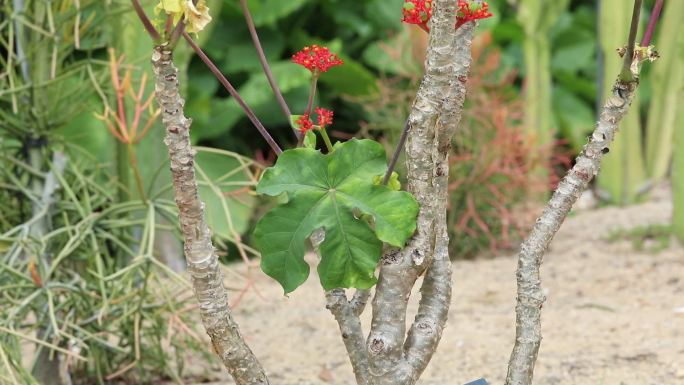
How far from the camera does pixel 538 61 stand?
3.64 m

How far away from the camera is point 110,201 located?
1728mm

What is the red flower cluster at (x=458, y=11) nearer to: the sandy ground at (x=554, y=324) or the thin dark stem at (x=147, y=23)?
the thin dark stem at (x=147, y=23)

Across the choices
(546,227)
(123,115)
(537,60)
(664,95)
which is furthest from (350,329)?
(664,95)

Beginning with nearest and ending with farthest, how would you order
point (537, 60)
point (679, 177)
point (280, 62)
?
1. point (679, 177)
2. point (537, 60)
3. point (280, 62)

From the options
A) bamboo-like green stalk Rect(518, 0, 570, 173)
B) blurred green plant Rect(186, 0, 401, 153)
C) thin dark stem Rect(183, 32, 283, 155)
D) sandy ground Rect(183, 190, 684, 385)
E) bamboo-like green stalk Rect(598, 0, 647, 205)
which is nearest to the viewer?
thin dark stem Rect(183, 32, 283, 155)

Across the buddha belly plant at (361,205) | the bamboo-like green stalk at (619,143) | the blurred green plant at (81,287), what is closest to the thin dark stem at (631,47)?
the buddha belly plant at (361,205)

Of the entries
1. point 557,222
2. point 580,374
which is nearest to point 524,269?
point 557,222

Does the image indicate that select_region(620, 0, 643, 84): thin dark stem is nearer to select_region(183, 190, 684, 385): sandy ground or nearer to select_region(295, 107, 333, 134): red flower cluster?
select_region(295, 107, 333, 134): red flower cluster

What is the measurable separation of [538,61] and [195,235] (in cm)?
291

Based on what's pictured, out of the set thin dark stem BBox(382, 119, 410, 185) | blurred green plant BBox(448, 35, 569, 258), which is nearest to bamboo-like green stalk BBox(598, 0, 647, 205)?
blurred green plant BBox(448, 35, 569, 258)

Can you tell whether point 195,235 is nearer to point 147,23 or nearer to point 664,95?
point 147,23

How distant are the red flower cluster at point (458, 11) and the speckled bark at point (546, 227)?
0.18 m

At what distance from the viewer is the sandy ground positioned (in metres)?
1.61

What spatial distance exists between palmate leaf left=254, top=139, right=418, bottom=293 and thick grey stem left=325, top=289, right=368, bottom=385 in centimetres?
8
